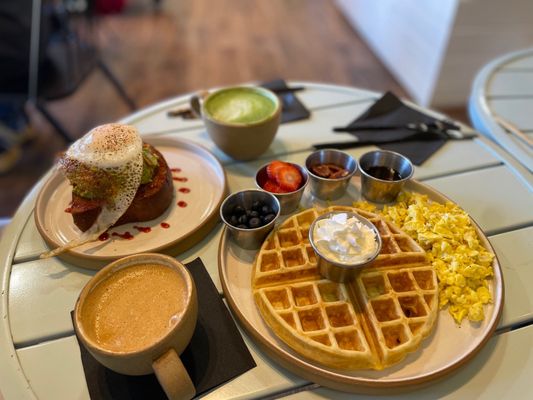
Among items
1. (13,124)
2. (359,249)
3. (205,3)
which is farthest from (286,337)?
(205,3)

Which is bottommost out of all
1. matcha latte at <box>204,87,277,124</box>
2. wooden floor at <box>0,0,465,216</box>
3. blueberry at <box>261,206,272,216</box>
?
wooden floor at <box>0,0,465,216</box>

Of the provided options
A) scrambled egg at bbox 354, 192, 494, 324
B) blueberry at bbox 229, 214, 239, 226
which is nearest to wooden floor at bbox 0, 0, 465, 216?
blueberry at bbox 229, 214, 239, 226

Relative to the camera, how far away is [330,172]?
1.33 metres

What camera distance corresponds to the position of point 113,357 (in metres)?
0.75

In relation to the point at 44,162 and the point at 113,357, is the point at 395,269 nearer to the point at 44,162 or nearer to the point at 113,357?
the point at 113,357

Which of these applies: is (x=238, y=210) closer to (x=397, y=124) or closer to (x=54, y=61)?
(x=397, y=124)

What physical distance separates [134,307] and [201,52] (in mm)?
4248

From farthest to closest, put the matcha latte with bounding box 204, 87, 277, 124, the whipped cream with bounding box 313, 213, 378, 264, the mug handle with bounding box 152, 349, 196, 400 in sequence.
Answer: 1. the matcha latte with bounding box 204, 87, 277, 124
2. the whipped cream with bounding box 313, 213, 378, 264
3. the mug handle with bounding box 152, 349, 196, 400

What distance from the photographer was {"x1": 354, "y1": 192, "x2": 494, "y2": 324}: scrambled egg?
988mm

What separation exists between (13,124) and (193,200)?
2.51 metres

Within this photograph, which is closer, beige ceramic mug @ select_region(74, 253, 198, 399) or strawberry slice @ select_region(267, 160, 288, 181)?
beige ceramic mug @ select_region(74, 253, 198, 399)

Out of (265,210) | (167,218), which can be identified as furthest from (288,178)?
(167,218)

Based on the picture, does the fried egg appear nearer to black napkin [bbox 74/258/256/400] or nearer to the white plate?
the white plate

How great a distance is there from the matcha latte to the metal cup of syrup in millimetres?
396
